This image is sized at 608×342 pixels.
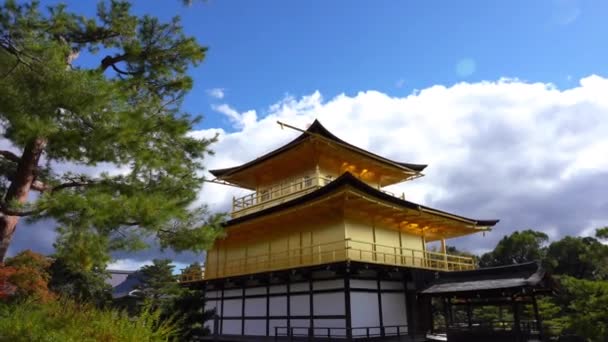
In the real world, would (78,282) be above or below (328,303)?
above

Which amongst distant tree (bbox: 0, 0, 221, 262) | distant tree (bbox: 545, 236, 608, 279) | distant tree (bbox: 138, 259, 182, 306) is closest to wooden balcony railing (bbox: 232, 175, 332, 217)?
distant tree (bbox: 0, 0, 221, 262)

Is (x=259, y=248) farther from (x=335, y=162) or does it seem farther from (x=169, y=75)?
(x=169, y=75)

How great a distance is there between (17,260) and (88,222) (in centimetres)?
2066

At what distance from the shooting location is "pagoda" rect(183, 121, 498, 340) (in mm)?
16031

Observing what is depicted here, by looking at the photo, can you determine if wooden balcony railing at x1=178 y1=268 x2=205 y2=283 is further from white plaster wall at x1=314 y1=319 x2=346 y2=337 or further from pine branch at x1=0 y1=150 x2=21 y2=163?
pine branch at x1=0 y1=150 x2=21 y2=163

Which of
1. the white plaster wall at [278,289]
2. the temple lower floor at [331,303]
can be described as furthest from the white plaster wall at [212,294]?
the white plaster wall at [278,289]

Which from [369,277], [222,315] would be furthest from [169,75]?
[222,315]

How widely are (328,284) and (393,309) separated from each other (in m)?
3.41

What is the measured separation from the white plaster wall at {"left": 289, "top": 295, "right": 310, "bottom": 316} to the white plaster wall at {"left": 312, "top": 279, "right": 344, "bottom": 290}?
684mm

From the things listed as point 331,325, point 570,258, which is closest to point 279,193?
point 331,325

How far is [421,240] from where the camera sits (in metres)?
21.0

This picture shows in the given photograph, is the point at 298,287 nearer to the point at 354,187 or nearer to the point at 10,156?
the point at 354,187

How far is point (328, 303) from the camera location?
639 inches

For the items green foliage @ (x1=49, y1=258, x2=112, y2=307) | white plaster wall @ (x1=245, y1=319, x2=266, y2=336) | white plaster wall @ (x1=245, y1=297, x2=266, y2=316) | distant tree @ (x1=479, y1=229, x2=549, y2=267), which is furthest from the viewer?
distant tree @ (x1=479, y1=229, x2=549, y2=267)
